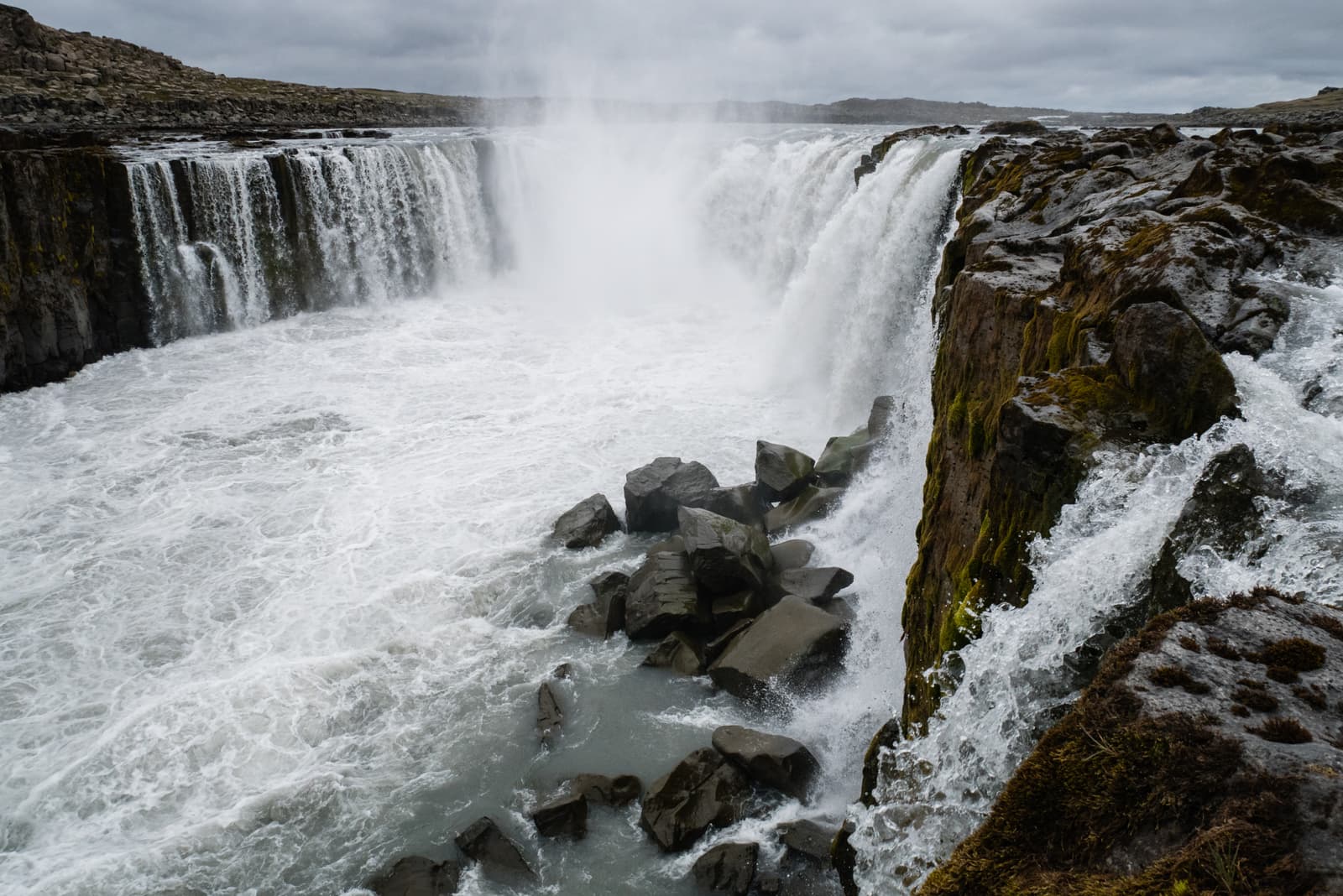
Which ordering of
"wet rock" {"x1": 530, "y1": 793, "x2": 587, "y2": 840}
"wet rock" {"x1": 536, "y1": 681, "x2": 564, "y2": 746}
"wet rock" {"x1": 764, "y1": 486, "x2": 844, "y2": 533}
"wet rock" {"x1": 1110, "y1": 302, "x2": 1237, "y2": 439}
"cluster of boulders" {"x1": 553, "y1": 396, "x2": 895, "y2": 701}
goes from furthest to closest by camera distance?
"wet rock" {"x1": 764, "y1": 486, "x2": 844, "y2": 533}
"cluster of boulders" {"x1": 553, "y1": 396, "x2": 895, "y2": 701}
"wet rock" {"x1": 536, "y1": 681, "x2": 564, "y2": 746}
"wet rock" {"x1": 530, "y1": 793, "x2": 587, "y2": 840}
"wet rock" {"x1": 1110, "y1": 302, "x2": 1237, "y2": 439}

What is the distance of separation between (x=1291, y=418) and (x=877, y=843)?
12.4 ft

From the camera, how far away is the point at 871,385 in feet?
54.9

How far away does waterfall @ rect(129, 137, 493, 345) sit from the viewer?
22891 millimetres

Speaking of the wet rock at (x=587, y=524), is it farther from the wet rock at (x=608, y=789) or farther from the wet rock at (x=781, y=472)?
the wet rock at (x=608, y=789)

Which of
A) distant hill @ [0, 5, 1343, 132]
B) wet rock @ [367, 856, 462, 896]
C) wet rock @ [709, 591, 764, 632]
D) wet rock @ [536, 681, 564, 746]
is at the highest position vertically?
distant hill @ [0, 5, 1343, 132]

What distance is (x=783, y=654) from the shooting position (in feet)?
31.5

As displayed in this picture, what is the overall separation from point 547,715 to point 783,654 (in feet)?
9.28

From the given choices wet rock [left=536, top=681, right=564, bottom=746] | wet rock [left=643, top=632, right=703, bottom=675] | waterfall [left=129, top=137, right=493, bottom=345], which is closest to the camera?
wet rock [left=536, top=681, right=564, bottom=746]

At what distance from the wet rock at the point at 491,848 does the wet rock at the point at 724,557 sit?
14.0ft

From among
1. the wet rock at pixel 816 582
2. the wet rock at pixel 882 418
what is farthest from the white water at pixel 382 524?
the wet rock at pixel 882 418

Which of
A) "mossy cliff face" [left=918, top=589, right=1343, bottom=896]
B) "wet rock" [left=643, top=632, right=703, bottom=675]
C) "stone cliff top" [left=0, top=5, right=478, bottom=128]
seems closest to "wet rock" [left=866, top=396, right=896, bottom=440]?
"wet rock" [left=643, top=632, right=703, bottom=675]

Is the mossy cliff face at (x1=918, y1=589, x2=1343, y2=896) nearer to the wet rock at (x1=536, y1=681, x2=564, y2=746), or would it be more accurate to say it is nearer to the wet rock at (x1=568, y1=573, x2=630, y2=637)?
the wet rock at (x1=536, y1=681, x2=564, y2=746)

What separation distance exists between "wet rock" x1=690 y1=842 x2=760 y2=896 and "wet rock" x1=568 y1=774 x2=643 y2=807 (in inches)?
46.2

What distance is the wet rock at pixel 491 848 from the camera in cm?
756
